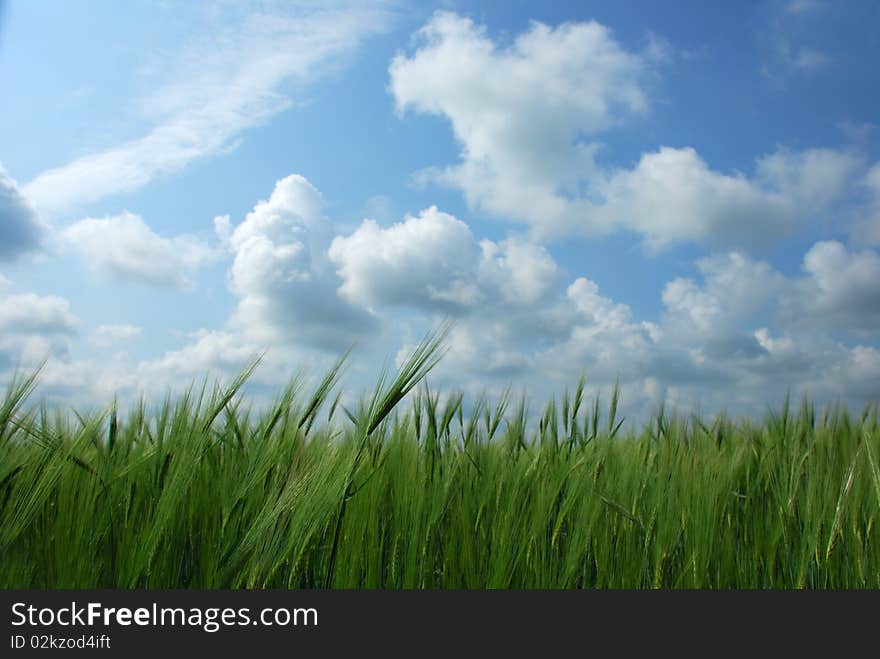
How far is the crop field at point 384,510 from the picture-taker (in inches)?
59.7

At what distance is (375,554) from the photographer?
173 centimetres

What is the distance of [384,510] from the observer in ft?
6.29

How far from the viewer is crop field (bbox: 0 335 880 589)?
1516 mm

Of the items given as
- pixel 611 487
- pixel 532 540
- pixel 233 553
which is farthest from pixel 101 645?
pixel 611 487

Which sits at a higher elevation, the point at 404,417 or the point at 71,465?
the point at 404,417

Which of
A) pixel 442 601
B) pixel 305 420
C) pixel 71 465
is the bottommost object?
pixel 442 601

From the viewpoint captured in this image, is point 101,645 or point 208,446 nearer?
point 101,645

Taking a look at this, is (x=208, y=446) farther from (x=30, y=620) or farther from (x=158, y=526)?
(x=30, y=620)

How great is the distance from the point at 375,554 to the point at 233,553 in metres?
0.39

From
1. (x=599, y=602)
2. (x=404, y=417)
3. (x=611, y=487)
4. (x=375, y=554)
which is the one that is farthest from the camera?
(x=404, y=417)

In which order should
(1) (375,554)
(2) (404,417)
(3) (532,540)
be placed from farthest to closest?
(2) (404,417)
(3) (532,540)
(1) (375,554)

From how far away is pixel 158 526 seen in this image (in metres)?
1.47

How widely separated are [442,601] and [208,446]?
0.80 m

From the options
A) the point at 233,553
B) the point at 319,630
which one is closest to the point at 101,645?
the point at 233,553
